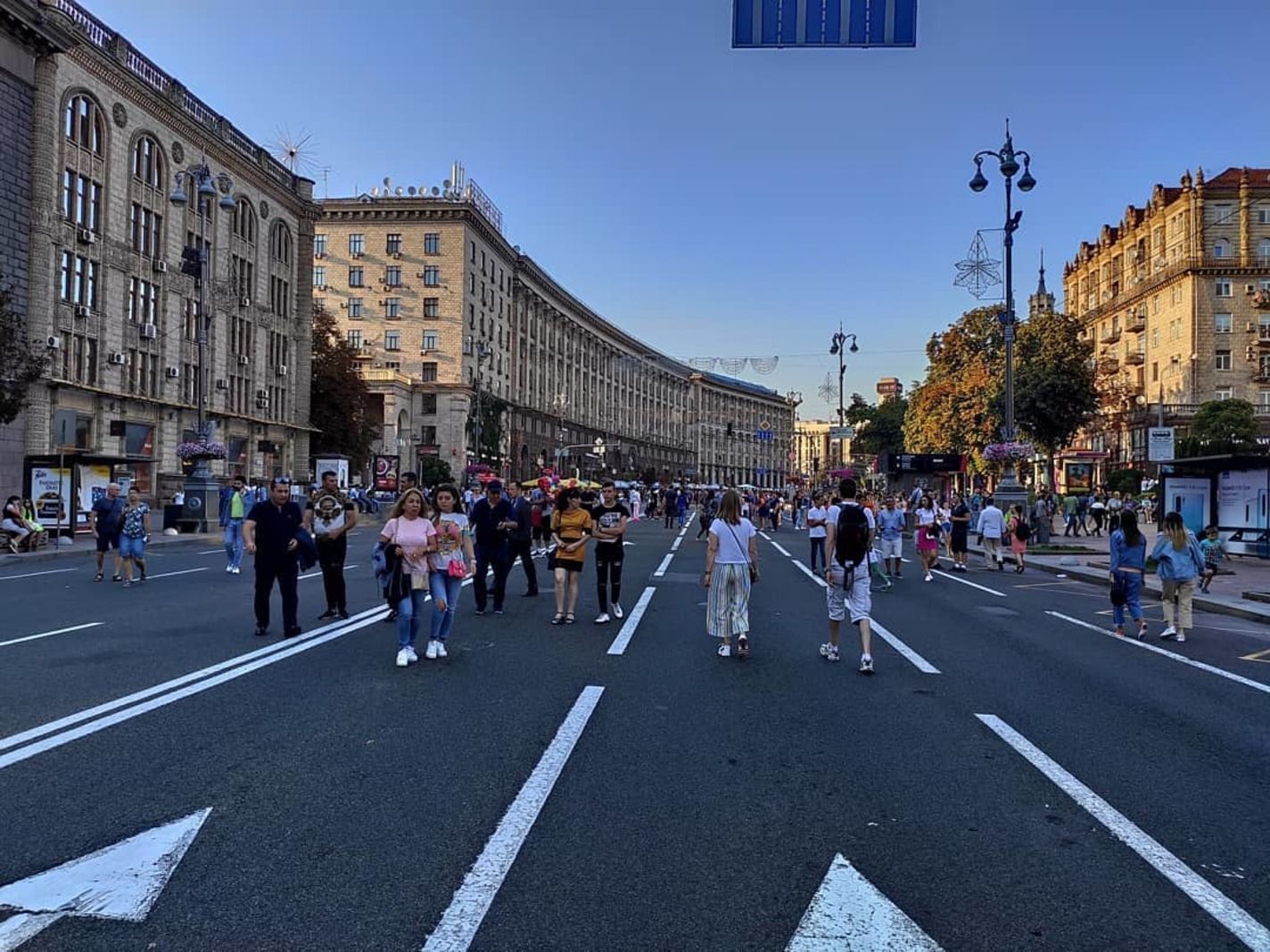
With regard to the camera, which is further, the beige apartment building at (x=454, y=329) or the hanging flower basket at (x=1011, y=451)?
the beige apartment building at (x=454, y=329)

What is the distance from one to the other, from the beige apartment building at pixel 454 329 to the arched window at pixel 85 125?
24109mm

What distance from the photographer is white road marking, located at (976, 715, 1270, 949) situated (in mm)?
3699

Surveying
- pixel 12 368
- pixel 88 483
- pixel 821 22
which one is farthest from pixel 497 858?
pixel 88 483

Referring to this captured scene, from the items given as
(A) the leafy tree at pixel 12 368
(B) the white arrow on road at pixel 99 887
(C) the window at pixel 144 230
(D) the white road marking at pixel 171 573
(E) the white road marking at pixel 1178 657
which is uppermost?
(C) the window at pixel 144 230

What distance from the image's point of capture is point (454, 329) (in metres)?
76.1

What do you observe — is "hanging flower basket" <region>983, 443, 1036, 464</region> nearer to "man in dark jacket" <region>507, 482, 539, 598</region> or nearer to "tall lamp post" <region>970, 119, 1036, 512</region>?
"tall lamp post" <region>970, 119, 1036, 512</region>

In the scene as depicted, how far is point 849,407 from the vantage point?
131500 millimetres

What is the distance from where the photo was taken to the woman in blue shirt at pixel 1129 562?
11734mm

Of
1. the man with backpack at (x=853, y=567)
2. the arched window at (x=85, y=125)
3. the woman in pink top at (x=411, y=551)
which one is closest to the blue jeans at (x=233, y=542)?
the woman in pink top at (x=411, y=551)

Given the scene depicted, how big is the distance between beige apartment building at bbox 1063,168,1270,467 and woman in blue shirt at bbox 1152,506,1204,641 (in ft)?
179

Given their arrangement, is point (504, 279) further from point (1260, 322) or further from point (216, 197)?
point (1260, 322)

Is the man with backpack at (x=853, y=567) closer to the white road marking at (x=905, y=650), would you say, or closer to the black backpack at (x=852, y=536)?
the black backpack at (x=852, y=536)

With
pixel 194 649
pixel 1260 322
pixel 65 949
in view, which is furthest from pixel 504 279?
pixel 65 949

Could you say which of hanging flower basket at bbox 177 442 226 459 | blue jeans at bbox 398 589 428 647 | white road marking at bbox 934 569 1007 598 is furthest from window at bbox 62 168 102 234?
blue jeans at bbox 398 589 428 647
